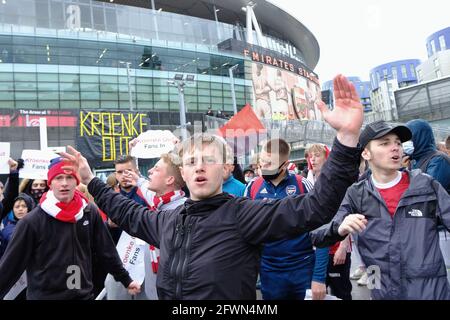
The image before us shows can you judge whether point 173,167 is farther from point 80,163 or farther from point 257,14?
point 257,14

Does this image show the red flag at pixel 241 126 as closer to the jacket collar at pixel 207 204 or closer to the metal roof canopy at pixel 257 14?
the jacket collar at pixel 207 204

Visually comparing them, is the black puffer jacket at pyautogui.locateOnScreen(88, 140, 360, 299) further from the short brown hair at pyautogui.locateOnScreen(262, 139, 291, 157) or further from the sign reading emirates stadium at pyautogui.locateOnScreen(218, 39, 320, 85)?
the sign reading emirates stadium at pyautogui.locateOnScreen(218, 39, 320, 85)

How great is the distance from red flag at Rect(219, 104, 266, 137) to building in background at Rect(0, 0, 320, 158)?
70.9 ft

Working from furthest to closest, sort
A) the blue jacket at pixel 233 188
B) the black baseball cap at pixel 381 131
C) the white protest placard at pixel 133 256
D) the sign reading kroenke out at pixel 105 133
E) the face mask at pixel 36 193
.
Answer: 1. the sign reading kroenke out at pixel 105 133
2. the face mask at pixel 36 193
3. the blue jacket at pixel 233 188
4. the white protest placard at pixel 133 256
5. the black baseball cap at pixel 381 131

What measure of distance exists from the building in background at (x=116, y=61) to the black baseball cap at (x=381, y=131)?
27046 mm

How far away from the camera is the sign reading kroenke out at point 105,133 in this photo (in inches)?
576

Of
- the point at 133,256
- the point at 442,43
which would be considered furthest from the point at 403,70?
the point at 133,256

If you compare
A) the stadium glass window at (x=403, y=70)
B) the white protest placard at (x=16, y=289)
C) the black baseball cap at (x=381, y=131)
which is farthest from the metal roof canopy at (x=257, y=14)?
the stadium glass window at (x=403, y=70)

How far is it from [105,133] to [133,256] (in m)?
12.1

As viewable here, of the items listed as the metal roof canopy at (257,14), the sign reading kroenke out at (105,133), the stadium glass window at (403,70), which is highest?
the stadium glass window at (403,70)

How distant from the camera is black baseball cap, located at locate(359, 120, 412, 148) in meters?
2.71

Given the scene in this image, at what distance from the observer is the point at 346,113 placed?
1.75 metres
